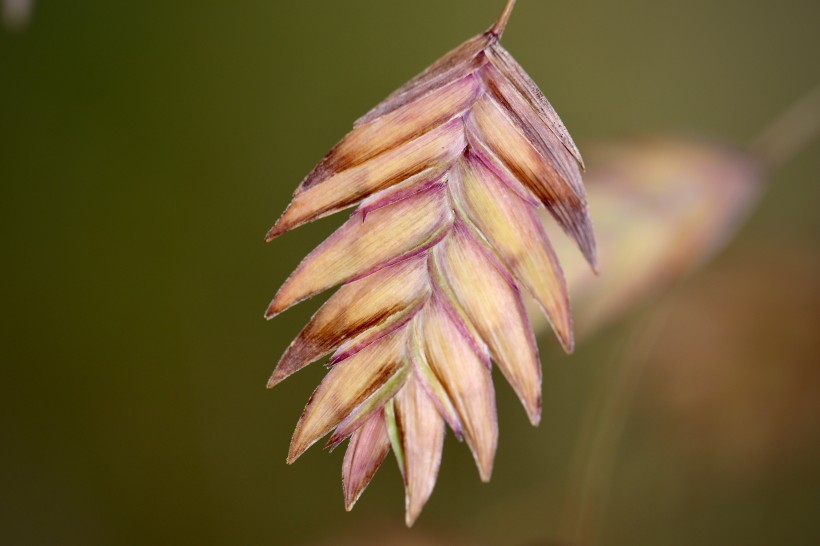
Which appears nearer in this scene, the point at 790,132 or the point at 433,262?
the point at 433,262

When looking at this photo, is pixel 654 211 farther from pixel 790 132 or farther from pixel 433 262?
pixel 433 262

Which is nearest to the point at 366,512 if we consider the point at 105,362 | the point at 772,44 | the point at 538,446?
the point at 538,446

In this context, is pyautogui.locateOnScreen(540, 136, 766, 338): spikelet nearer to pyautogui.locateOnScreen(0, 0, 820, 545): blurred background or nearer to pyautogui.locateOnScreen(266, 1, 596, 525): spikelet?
pyautogui.locateOnScreen(0, 0, 820, 545): blurred background

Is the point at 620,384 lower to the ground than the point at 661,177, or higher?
lower

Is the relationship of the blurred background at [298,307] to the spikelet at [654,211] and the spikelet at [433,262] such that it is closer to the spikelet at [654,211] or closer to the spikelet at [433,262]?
the spikelet at [654,211]

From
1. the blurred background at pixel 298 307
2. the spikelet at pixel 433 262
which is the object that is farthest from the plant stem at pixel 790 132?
the spikelet at pixel 433 262

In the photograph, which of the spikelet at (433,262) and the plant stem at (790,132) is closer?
the spikelet at (433,262)

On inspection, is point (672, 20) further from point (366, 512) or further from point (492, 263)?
point (366, 512)

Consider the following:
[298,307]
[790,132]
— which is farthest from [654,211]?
[298,307]
